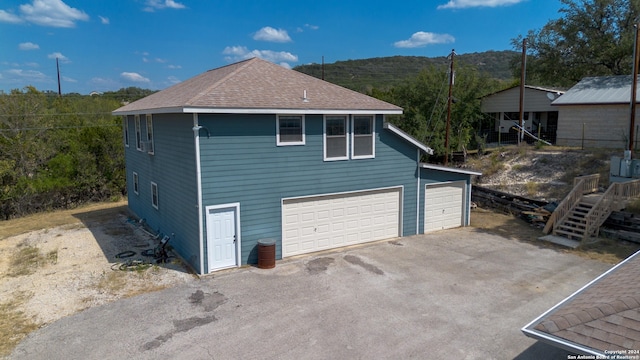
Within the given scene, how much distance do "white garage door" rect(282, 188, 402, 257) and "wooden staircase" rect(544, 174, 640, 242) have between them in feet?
19.8

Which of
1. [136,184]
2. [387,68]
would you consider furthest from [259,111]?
[387,68]

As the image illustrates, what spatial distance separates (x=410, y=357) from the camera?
23.8 ft

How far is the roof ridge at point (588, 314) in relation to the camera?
5.13m

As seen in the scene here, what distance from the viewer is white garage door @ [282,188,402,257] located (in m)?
12.8

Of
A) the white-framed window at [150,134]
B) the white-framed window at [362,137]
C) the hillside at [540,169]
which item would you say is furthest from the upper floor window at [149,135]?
the hillside at [540,169]

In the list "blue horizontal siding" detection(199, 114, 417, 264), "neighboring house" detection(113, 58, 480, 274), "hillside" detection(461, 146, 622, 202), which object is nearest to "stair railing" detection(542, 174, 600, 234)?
"hillside" detection(461, 146, 622, 202)

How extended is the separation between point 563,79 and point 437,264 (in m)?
29.2

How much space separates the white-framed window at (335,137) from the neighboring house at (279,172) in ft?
→ 0.11

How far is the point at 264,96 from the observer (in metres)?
12.1

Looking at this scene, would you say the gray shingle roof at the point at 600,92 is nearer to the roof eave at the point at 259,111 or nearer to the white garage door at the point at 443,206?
the white garage door at the point at 443,206

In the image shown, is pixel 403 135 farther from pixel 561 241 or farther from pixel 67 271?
pixel 67 271

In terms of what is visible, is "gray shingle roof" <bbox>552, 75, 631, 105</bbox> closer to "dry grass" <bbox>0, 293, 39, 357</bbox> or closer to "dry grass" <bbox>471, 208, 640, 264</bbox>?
"dry grass" <bbox>471, 208, 640, 264</bbox>

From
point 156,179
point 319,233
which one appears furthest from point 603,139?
point 156,179

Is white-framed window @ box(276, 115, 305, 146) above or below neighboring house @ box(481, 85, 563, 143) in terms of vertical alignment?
below
